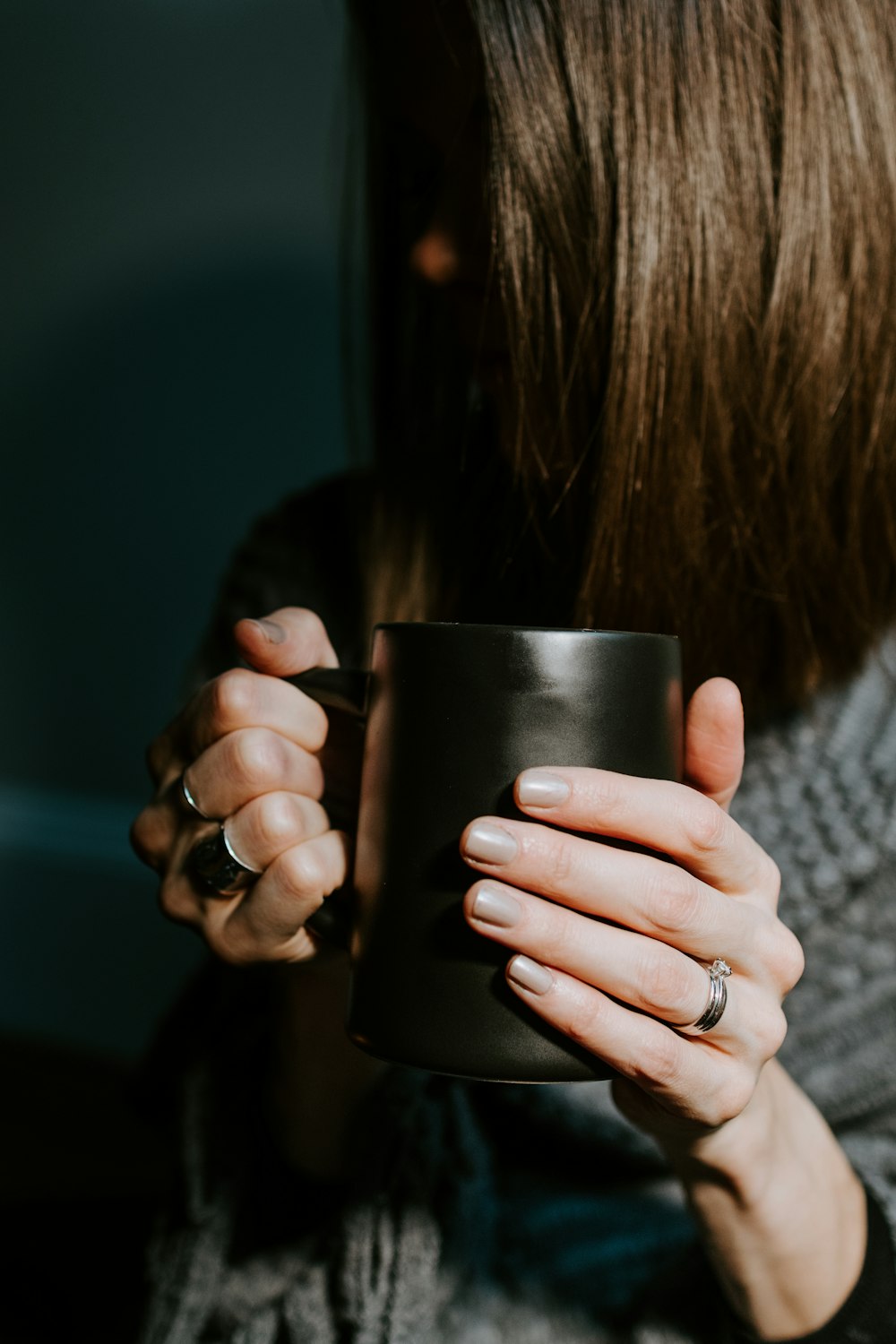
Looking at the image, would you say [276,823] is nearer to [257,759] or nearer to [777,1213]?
[257,759]

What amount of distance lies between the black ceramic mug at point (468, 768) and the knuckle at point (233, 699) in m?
0.10

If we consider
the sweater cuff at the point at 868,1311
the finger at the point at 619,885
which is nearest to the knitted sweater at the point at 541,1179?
the sweater cuff at the point at 868,1311

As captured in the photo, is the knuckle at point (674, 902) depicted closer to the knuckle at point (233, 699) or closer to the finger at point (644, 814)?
the finger at point (644, 814)

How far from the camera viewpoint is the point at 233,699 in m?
0.53

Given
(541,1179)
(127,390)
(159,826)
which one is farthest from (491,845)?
(127,390)

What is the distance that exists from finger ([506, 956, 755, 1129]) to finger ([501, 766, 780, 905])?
0.06 meters

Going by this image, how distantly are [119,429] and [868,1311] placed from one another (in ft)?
5.09

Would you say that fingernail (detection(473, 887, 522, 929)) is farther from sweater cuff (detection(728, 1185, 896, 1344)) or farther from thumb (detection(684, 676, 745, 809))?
sweater cuff (detection(728, 1185, 896, 1344))

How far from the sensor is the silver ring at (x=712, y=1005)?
0.45 m

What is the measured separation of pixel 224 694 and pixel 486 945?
0.62 ft

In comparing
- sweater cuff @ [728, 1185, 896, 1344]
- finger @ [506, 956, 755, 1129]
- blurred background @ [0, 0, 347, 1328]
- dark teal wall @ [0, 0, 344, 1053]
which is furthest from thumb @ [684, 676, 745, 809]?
dark teal wall @ [0, 0, 344, 1053]

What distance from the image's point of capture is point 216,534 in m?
1.76

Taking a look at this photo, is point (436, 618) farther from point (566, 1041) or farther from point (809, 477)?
point (566, 1041)

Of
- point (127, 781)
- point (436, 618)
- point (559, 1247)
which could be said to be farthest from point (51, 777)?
point (559, 1247)
